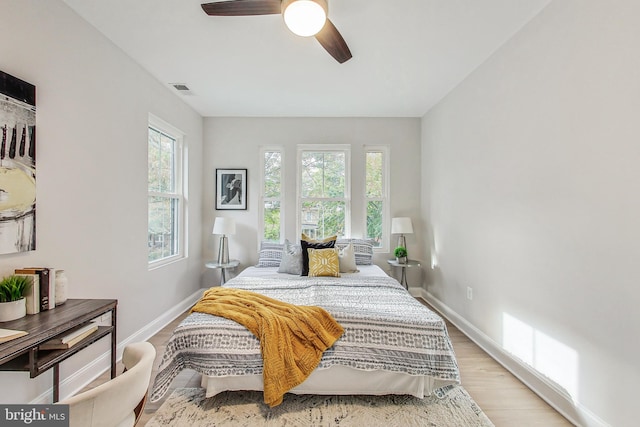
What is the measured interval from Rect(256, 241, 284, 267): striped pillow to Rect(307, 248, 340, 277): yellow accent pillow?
59cm

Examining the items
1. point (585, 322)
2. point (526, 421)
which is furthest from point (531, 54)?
point (526, 421)

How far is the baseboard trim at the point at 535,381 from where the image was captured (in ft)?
6.10

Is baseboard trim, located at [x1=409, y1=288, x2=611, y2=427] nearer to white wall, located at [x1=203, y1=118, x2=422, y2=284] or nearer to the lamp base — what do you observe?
white wall, located at [x1=203, y1=118, x2=422, y2=284]

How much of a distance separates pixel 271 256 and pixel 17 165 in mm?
2669

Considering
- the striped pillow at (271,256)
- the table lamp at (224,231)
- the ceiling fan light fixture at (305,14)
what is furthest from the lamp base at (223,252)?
the ceiling fan light fixture at (305,14)

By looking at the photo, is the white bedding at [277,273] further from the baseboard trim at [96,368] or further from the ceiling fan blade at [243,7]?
the ceiling fan blade at [243,7]

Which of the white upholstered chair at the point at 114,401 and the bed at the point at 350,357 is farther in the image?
the bed at the point at 350,357

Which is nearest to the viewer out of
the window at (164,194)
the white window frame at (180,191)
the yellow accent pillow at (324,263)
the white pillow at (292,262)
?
the window at (164,194)

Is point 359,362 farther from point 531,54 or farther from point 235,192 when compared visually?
point 235,192

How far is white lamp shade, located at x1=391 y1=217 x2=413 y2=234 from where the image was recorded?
4.26m

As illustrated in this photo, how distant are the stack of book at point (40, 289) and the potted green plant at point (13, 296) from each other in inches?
0.9

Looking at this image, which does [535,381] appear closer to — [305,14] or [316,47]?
A: [305,14]

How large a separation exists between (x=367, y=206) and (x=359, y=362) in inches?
111

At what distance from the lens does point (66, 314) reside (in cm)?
172
